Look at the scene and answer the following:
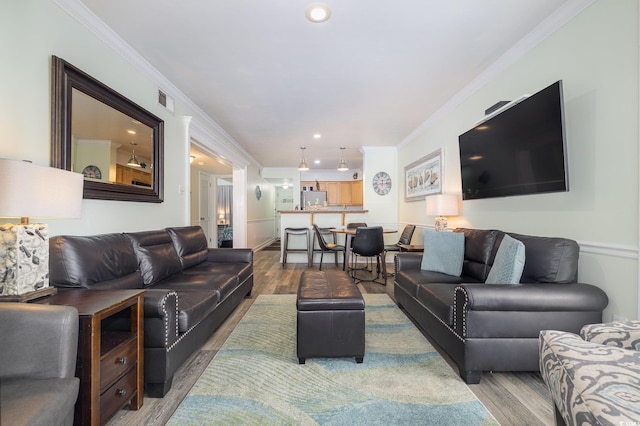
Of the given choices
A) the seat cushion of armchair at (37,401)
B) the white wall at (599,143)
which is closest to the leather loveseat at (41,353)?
the seat cushion of armchair at (37,401)

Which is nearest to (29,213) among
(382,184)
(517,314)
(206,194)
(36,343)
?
(36,343)

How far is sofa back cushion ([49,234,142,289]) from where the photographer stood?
1.63 meters

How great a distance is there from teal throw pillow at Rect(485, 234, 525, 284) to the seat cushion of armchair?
227 centimetres

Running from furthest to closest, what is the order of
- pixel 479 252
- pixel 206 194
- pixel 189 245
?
pixel 206 194, pixel 189 245, pixel 479 252

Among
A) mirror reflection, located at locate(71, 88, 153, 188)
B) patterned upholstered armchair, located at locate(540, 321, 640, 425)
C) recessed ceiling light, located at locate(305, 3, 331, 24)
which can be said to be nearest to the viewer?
patterned upholstered armchair, located at locate(540, 321, 640, 425)

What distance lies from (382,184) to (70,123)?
5.14 metres

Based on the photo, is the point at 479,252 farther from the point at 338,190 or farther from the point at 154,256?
the point at 338,190

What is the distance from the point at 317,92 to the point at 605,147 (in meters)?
2.60

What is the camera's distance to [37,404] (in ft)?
2.67

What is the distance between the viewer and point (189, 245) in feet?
10.1

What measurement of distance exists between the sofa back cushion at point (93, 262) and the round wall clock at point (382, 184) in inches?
188

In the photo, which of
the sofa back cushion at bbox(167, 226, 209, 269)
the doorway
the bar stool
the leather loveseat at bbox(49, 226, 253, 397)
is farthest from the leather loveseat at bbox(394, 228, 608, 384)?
the doorway

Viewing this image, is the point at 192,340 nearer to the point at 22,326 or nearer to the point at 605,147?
the point at 22,326

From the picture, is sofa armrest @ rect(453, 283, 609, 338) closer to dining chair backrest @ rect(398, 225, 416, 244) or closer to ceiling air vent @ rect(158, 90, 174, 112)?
dining chair backrest @ rect(398, 225, 416, 244)
